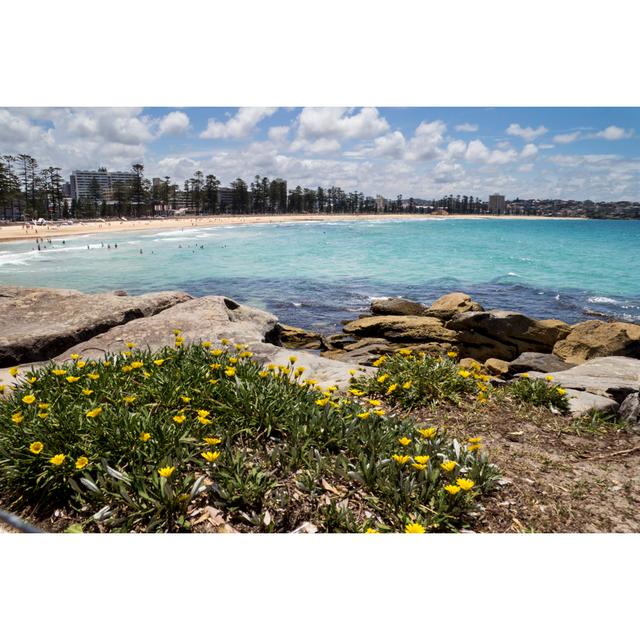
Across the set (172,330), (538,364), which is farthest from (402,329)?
(172,330)

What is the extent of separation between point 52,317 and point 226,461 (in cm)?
480

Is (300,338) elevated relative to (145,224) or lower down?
lower down

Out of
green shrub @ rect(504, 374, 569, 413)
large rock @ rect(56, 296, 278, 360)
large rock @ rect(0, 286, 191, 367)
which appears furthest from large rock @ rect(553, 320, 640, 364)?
large rock @ rect(0, 286, 191, 367)

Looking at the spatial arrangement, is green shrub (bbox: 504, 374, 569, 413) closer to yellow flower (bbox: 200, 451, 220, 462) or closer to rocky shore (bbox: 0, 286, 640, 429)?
rocky shore (bbox: 0, 286, 640, 429)

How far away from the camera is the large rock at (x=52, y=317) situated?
543 centimetres

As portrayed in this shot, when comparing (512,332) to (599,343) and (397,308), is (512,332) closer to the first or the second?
(599,343)

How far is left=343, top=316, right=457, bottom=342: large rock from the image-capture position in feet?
32.2

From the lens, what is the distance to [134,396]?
2.98 metres

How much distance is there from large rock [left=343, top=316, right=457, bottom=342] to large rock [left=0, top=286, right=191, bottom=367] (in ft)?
15.4

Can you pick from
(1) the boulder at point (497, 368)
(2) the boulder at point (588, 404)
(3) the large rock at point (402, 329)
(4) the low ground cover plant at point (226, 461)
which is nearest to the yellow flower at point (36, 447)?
(4) the low ground cover plant at point (226, 461)

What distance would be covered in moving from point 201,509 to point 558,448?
2555 millimetres

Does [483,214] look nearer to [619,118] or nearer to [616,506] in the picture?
[619,118]

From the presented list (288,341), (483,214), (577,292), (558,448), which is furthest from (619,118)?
(483,214)

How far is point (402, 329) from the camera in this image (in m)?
10.2
